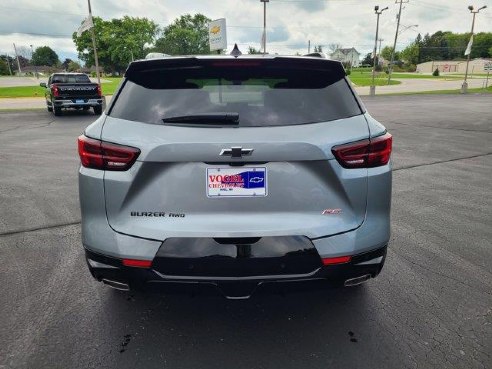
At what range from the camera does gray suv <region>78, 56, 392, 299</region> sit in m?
2.24

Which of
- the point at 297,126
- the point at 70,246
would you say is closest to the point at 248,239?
the point at 297,126

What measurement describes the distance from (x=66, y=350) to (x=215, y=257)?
1.24m

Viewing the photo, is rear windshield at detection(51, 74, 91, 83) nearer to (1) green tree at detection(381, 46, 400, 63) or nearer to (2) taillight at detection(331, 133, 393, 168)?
(2) taillight at detection(331, 133, 393, 168)

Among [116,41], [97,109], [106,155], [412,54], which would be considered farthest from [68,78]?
[412,54]

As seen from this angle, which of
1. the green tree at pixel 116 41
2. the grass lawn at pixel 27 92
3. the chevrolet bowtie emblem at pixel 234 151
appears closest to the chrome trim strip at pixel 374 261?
the chevrolet bowtie emblem at pixel 234 151

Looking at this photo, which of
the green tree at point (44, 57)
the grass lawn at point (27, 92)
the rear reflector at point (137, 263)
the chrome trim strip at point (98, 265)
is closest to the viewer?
the rear reflector at point (137, 263)

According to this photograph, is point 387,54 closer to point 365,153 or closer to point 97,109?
point 97,109

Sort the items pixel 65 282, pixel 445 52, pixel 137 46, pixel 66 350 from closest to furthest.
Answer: pixel 66 350 → pixel 65 282 → pixel 137 46 → pixel 445 52

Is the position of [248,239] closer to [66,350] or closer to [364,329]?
[364,329]

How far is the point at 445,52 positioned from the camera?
143m

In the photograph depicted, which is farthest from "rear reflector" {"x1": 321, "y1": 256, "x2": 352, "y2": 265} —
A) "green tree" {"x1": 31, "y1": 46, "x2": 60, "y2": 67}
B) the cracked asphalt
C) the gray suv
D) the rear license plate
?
"green tree" {"x1": 31, "y1": 46, "x2": 60, "y2": 67}

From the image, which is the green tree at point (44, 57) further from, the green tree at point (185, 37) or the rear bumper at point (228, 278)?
the rear bumper at point (228, 278)

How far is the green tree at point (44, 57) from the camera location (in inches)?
6816

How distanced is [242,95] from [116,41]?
109 m
